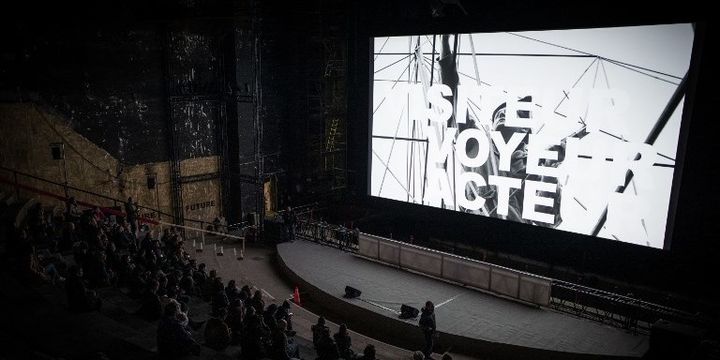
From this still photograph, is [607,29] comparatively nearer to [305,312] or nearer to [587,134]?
[587,134]

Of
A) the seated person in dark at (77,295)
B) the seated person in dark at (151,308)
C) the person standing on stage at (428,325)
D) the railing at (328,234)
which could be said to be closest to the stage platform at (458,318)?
the person standing on stage at (428,325)

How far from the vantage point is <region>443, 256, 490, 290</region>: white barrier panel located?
1487cm

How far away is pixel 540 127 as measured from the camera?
16.5 m

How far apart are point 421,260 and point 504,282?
2.86 metres

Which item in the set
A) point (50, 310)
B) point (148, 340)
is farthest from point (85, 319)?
point (148, 340)

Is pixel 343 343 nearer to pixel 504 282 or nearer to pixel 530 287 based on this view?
pixel 504 282

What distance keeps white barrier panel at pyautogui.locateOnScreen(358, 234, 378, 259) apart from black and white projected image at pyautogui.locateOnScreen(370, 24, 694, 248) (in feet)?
11.4

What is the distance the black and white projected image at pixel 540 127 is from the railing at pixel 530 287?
97.3 inches

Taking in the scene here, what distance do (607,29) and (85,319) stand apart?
15.3 m

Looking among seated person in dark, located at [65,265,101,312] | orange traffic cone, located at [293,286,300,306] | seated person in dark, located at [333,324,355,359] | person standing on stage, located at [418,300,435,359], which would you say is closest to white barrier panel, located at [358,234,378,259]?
orange traffic cone, located at [293,286,300,306]

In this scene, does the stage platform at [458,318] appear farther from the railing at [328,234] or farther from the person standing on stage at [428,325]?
the railing at [328,234]

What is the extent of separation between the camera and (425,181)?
1983 centimetres

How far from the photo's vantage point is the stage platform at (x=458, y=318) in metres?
11.9

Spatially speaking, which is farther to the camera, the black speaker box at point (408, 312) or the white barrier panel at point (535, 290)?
the white barrier panel at point (535, 290)
